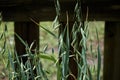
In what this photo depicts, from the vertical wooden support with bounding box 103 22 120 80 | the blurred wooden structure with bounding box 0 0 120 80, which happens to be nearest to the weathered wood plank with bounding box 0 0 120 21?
the blurred wooden structure with bounding box 0 0 120 80

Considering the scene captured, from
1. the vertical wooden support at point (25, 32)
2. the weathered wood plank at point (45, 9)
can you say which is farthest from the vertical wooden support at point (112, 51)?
the vertical wooden support at point (25, 32)

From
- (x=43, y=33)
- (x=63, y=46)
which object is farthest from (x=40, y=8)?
(x=43, y=33)

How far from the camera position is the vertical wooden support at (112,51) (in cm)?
248

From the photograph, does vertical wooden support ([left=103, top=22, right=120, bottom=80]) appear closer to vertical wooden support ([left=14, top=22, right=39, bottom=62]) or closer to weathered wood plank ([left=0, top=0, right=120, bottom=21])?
weathered wood plank ([left=0, top=0, right=120, bottom=21])

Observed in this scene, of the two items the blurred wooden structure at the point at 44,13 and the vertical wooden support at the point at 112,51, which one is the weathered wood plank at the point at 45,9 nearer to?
the blurred wooden structure at the point at 44,13

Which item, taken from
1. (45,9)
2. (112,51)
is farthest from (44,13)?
(112,51)

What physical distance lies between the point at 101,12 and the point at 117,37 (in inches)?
9.4

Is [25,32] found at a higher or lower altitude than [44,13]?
lower

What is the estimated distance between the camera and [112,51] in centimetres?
254

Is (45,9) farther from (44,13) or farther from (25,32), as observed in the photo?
(25,32)

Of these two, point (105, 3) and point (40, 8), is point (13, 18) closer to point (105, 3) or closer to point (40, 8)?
point (40, 8)

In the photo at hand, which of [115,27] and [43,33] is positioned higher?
[115,27]

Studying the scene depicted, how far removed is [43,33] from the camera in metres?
5.64

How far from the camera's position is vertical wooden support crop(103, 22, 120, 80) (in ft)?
8.14
